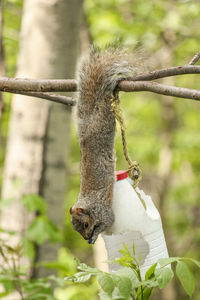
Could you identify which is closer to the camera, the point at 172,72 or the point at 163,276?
the point at 163,276

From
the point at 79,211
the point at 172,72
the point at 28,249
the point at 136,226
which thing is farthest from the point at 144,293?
the point at 28,249

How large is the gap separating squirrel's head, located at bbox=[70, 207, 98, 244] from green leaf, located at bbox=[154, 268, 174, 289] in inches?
12.5

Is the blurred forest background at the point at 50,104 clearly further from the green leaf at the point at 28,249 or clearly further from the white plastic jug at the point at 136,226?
the white plastic jug at the point at 136,226

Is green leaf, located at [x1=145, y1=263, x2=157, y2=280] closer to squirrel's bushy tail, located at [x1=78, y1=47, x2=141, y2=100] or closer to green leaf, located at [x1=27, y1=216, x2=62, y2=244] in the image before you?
squirrel's bushy tail, located at [x1=78, y1=47, x2=141, y2=100]

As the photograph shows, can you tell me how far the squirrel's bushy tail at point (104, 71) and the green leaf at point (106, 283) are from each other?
52 centimetres

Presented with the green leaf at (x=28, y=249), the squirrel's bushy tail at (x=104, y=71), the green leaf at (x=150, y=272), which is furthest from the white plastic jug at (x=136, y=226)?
the green leaf at (x=28, y=249)

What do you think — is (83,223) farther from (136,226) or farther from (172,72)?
(172,72)

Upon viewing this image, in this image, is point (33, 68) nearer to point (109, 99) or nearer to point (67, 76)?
point (67, 76)

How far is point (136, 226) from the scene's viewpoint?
3.82 ft

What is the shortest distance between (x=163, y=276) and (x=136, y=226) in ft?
0.73

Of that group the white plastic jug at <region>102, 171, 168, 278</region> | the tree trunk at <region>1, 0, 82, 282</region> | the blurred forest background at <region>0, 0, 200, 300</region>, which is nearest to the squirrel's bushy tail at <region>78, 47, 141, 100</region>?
the blurred forest background at <region>0, 0, 200, 300</region>

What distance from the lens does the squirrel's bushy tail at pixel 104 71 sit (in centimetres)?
124

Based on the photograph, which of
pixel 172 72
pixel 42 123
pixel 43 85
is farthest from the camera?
pixel 42 123

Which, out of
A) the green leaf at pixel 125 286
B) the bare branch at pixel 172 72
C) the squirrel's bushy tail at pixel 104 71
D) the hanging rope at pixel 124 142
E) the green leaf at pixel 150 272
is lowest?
the green leaf at pixel 125 286
